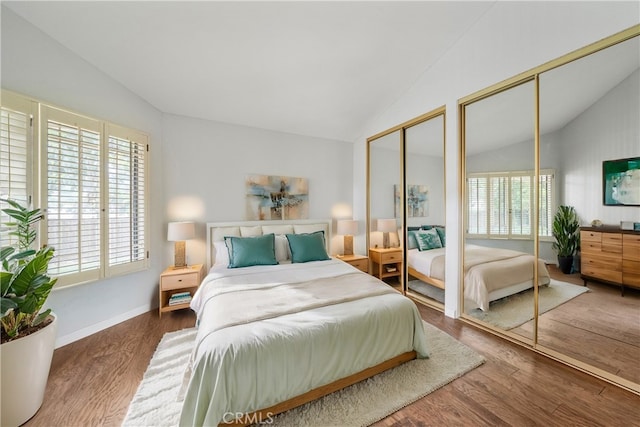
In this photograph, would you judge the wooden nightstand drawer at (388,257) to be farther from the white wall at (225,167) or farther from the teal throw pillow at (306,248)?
the teal throw pillow at (306,248)

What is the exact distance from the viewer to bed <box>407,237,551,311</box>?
2.28 meters

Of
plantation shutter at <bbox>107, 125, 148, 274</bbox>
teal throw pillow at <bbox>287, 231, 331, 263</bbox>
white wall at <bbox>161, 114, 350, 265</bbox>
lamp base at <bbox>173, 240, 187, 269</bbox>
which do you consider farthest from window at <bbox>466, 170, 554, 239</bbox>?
plantation shutter at <bbox>107, 125, 148, 274</bbox>

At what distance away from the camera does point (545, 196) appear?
2137 mm

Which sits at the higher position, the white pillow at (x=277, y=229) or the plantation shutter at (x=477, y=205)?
the plantation shutter at (x=477, y=205)

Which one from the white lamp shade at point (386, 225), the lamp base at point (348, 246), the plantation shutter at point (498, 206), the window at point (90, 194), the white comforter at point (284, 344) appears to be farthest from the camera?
the lamp base at point (348, 246)

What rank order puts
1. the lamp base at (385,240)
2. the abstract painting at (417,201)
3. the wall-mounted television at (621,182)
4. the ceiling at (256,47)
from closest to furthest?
1. the wall-mounted television at (621,182)
2. the ceiling at (256,47)
3. the abstract painting at (417,201)
4. the lamp base at (385,240)

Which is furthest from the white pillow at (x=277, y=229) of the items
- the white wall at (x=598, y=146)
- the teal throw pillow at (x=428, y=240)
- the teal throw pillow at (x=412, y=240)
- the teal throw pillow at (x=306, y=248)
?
the white wall at (x=598, y=146)

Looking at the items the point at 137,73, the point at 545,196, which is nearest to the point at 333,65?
the point at 137,73

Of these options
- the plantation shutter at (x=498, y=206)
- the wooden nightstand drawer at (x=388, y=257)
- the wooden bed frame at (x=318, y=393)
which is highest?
the plantation shutter at (x=498, y=206)

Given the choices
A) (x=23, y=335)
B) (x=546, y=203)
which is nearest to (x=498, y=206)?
(x=546, y=203)

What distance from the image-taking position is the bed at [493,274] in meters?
2.28

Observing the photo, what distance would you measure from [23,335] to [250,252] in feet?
5.92

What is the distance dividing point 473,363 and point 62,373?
3.32m

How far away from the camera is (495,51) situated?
7.89 feet
